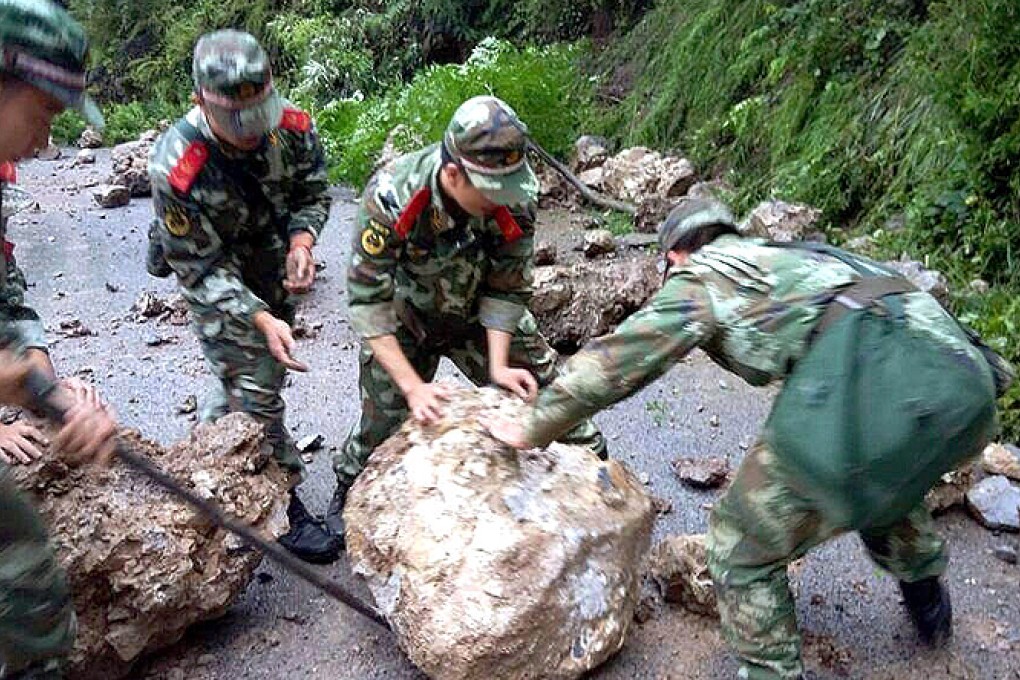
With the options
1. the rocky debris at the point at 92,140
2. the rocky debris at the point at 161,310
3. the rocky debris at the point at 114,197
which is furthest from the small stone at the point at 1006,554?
the rocky debris at the point at 92,140

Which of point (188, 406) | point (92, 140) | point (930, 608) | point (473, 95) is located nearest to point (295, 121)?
point (188, 406)

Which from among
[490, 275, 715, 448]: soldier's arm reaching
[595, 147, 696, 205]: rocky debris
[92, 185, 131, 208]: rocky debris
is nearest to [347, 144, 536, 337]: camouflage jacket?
[490, 275, 715, 448]: soldier's arm reaching

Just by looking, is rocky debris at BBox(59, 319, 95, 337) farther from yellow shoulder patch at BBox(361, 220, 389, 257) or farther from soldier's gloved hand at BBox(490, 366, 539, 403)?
soldier's gloved hand at BBox(490, 366, 539, 403)

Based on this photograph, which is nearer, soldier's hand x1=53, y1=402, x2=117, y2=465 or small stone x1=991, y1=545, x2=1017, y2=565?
soldier's hand x1=53, y1=402, x2=117, y2=465

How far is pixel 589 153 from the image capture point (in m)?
8.89

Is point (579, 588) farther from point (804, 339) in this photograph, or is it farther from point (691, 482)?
point (691, 482)

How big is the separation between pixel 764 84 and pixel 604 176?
1.47 metres

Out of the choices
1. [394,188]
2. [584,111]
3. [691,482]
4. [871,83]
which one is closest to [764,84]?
[871,83]

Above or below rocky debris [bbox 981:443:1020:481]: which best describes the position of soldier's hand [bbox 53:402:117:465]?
above

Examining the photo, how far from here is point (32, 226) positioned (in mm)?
9133

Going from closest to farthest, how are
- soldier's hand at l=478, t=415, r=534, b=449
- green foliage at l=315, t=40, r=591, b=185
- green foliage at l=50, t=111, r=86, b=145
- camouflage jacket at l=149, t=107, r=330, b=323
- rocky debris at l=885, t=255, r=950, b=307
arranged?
soldier's hand at l=478, t=415, r=534, b=449, camouflage jacket at l=149, t=107, r=330, b=323, rocky debris at l=885, t=255, r=950, b=307, green foliage at l=315, t=40, r=591, b=185, green foliage at l=50, t=111, r=86, b=145

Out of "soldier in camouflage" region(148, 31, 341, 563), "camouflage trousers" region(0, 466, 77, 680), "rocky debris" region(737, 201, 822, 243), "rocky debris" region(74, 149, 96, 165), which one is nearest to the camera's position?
"camouflage trousers" region(0, 466, 77, 680)

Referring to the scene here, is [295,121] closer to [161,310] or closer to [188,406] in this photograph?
[188,406]

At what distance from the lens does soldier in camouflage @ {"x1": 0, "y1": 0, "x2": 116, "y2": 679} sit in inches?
85.9
